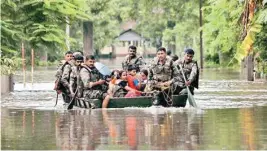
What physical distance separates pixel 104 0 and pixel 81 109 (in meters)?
59.2

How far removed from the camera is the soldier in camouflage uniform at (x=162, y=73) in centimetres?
2611

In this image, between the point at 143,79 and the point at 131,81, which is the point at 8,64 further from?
the point at 131,81

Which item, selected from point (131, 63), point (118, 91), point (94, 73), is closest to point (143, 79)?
point (118, 91)

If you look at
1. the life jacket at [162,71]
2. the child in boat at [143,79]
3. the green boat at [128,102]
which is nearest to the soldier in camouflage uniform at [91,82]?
the green boat at [128,102]

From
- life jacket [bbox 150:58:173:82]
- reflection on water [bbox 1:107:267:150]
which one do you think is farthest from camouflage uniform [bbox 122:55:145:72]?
reflection on water [bbox 1:107:267:150]

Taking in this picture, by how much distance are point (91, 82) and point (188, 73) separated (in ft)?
Answer: 10.2

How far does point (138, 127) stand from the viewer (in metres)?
19.3

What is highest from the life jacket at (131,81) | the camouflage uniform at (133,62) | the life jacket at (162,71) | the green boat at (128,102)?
the camouflage uniform at (133,62)

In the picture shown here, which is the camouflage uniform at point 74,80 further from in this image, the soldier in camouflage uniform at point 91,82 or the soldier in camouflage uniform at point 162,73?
the soldier in camouflage uniform at point 162,73

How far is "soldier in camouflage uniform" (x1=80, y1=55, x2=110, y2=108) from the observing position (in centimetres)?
2588

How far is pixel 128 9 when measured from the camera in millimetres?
84188

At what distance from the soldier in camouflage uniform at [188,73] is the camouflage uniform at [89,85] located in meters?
2.38

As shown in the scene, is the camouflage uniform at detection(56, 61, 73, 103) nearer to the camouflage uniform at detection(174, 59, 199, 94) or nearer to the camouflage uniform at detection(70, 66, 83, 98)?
the camouflage uniform at detection(70, 66, 83, 98)

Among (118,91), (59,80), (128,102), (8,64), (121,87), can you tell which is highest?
(8,64)
